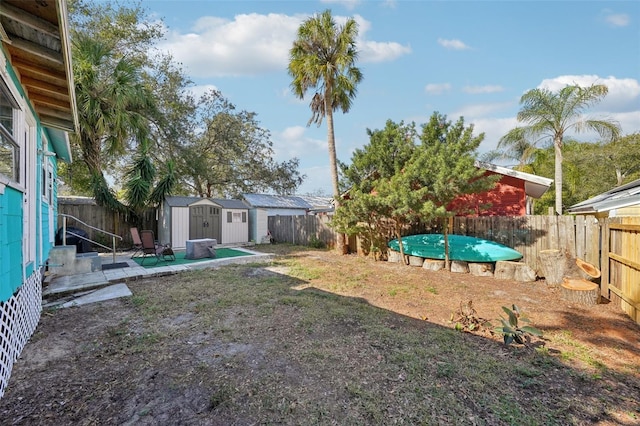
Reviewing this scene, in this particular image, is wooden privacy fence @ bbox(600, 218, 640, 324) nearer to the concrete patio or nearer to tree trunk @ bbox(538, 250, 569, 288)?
tree trunk @ bbox(538, 250, 569, 288)

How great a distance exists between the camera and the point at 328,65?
32.1 feet

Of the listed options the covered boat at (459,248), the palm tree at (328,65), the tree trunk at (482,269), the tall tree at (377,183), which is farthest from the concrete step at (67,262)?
the tree trunk at (482,269)

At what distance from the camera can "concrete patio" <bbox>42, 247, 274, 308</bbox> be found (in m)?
4.80

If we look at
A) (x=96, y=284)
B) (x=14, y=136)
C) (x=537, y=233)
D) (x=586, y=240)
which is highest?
(x=14, y=136)

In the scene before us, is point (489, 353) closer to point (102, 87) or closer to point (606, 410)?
point (606, 410)

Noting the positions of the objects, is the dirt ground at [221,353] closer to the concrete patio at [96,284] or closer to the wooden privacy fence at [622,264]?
the wooden privacy fence at [622,264]

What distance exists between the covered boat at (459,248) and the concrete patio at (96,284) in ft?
19.0

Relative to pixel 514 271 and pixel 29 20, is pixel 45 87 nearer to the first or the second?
pixel 29 20

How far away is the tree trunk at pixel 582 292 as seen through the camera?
485 centimetres

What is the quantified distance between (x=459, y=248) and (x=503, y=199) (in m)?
2.74

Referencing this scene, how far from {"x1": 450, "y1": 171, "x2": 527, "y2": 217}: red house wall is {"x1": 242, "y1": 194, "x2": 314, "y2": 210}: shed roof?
9.77 meters

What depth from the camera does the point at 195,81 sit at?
1666cm

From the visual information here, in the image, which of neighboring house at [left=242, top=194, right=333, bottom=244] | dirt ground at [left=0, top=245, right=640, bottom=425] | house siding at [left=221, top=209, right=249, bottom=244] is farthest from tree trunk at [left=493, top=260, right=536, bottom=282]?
house siding at [left=221, top=209, right=249, bottom=244]

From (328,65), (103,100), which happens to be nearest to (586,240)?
(328,65)
